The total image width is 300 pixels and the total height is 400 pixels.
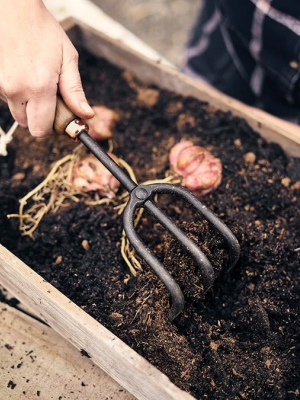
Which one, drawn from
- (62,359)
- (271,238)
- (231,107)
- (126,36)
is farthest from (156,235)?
(126,36)

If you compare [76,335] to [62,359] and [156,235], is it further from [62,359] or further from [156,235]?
[156,235]

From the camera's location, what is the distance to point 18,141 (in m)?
1.51

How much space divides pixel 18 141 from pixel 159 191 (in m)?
0.66

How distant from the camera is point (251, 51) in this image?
5.19ft

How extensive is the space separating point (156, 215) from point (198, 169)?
0.30 metres

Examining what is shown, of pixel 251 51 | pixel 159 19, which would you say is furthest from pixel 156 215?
pixel 159 19

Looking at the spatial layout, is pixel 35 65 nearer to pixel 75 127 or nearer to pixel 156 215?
pixel 75 127

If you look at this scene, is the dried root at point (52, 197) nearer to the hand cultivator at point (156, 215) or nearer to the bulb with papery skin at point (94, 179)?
the bulb with papery skin at point (94, 179)

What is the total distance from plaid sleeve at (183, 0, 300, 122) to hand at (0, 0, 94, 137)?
68cm

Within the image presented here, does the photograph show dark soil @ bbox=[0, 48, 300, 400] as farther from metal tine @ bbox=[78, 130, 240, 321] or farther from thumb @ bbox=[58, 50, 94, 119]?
thumb @ bbox=[58, 50, 94, 119]

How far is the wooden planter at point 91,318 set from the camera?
94 centimetres

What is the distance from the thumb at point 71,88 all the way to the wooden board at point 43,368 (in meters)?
0.63

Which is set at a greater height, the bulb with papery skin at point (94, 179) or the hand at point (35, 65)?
the hand at point (35, 65)

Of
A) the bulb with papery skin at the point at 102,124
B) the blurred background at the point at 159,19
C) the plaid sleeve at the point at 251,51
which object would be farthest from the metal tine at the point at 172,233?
the blurred background at the point at 159,19
